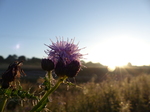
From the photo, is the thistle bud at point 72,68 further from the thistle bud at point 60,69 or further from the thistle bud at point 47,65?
the thistle bud at point 47,65

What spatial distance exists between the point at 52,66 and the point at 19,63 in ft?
1.22

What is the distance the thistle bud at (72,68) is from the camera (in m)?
2.01

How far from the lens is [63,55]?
2203 mm

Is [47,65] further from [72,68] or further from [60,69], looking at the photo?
[72,68]

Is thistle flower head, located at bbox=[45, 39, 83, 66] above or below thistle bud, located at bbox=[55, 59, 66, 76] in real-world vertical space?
above

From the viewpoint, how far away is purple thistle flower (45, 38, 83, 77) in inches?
80.0

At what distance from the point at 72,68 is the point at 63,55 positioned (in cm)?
25

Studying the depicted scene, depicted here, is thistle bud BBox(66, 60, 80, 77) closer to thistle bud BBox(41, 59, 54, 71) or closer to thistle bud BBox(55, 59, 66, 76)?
thistle bud BBox(55, 59, 66, 76)

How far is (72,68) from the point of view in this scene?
2045 millimetres

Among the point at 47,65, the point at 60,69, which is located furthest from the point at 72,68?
the point at 47,65

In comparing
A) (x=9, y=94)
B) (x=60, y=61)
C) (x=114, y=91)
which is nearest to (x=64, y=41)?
(x=60, y=61)

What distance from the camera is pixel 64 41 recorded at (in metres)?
2.49

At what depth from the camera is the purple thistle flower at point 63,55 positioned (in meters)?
2.03

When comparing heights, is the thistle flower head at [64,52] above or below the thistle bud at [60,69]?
above
